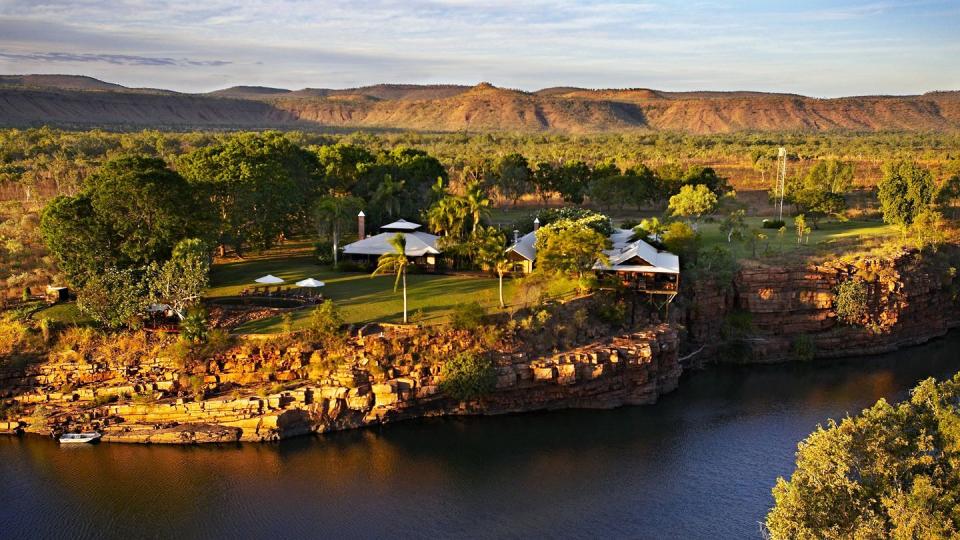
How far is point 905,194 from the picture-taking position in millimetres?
55562

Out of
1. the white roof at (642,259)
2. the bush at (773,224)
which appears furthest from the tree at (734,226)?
the white roof at (642,259)

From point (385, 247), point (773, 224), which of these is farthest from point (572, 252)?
point (773, 224)

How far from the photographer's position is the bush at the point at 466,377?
111 ft

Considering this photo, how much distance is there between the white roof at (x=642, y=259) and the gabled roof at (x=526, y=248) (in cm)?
458

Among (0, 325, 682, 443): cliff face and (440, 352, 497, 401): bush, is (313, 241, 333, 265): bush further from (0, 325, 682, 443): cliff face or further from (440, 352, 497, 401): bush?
(440, 352, 497, 401): bush

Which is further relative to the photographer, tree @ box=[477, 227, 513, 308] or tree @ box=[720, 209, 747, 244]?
tree @ box=[720, 209, 747, 244]

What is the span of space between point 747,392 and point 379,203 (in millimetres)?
31750

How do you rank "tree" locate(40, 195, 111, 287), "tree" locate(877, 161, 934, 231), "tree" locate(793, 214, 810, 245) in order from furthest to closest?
"tree" locate(877, 161, 934, 231), "tree" locate(793, 214, 810, 245), "tree" locate(40, 195, 111, 287)

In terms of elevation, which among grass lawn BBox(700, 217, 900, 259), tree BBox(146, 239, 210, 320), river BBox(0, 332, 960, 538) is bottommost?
river BBox(0, 332, 960, 538)

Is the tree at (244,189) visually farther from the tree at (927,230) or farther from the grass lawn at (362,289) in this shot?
the tree at (927,230)

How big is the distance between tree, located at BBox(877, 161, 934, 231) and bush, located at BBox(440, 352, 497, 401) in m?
37.8

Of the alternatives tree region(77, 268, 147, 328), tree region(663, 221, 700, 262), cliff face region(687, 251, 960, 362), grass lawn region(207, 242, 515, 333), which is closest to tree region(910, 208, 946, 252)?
cliff face region(687, 251, 960, 362)

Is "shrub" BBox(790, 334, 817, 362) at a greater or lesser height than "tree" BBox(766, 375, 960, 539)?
lesser

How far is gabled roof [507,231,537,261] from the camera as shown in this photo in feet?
145
